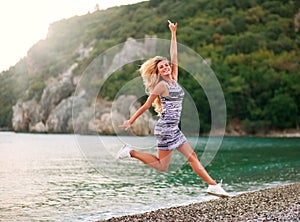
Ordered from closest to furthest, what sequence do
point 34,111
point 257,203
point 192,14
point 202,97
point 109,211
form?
point 257,203, point 109,211, point 202,97, point 34,111, point 192,14

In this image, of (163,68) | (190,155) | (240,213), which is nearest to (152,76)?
(163,68)

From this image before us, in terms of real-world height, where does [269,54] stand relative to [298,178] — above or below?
above

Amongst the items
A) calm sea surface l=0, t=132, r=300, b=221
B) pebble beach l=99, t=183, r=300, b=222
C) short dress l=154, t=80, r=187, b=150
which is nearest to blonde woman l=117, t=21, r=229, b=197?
short dress l=154, t=80, r=187, b=150

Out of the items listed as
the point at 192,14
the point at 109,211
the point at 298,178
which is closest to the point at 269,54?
the point at 192,14

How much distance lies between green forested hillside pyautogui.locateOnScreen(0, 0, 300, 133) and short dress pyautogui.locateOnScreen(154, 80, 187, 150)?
72.7 metres

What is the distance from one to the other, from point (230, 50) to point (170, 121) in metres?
114

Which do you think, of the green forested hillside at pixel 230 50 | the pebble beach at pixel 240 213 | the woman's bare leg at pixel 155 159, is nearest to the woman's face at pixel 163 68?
the woman's bare leg at pixel 155 159

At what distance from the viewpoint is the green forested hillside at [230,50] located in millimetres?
101250

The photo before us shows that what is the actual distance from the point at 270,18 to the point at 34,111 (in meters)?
73.6

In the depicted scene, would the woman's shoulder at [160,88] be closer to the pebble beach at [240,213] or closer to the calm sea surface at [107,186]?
the pebble beach at [240,213]

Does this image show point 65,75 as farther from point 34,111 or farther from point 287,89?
point 287,89

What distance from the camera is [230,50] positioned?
400 feet

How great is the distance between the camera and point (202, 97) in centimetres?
10112

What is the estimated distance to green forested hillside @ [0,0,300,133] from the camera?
3986 inches
